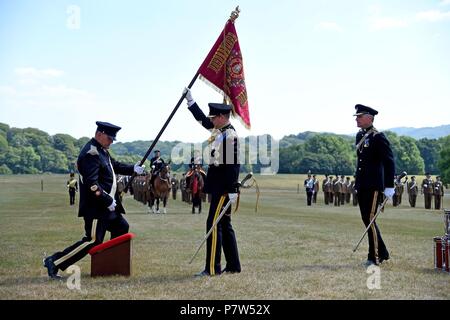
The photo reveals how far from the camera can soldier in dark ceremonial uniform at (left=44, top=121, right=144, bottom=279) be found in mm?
7867

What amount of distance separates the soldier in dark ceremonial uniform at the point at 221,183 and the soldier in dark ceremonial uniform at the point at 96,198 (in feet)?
4.20

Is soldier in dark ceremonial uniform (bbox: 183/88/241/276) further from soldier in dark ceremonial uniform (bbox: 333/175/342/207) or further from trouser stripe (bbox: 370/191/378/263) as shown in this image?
soldier in dark ceremonial uniform (bbox: 333/175/342/207)

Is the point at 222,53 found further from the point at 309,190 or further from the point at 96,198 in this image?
the point at 309,190

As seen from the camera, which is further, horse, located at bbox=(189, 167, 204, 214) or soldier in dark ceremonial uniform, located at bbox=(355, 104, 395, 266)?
horse, located at bbox=(189, 167, 204, 214)

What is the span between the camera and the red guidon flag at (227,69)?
9.30 meters

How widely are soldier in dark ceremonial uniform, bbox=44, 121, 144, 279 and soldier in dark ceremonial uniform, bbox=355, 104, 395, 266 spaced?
3.82 meters

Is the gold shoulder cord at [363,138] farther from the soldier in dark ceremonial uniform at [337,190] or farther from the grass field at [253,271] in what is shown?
the soldier in dark ceremonial uniform at [337,190]

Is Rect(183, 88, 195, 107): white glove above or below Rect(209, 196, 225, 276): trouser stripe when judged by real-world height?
above

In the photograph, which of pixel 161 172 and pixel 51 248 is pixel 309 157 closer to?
pixel 161 172

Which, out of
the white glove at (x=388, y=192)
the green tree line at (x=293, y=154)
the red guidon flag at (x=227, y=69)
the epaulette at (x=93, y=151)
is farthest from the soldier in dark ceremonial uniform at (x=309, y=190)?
the green tree line at (x=293, y=154)

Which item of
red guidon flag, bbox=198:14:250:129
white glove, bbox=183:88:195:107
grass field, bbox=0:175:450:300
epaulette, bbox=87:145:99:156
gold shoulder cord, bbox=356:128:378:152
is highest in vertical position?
red guidon flag, bbox=198:14:250:129

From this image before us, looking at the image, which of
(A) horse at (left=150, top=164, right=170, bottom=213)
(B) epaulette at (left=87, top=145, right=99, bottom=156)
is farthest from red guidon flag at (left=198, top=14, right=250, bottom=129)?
(A) horse at (left=150, top=164, right=170, bottom=213)
